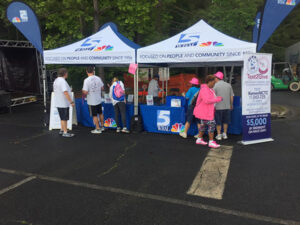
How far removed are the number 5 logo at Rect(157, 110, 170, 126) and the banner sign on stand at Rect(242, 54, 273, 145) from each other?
1965 mm

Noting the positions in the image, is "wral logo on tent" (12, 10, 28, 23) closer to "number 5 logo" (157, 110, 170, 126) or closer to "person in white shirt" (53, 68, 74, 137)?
"person in white shirt" (53, 68, 74, 137)

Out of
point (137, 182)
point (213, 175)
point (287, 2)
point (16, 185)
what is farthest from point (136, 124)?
point (287, 2)

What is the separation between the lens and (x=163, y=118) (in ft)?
21.7

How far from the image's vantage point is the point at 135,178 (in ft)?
13.0

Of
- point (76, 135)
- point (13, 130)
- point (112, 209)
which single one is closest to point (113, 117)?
point (76, 135)

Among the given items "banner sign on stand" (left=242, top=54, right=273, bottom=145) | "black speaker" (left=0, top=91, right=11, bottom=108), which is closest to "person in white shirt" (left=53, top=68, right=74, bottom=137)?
"banner sign on stand" (left=242, top=54, right=273, bottom=145)

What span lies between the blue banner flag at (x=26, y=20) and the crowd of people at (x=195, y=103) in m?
2.43

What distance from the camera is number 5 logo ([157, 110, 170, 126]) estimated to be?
6555 millimetres

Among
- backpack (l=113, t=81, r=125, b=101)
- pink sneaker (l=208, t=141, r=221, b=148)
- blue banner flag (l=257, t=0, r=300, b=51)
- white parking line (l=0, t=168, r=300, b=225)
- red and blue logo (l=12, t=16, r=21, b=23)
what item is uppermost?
red and blue logo (l=12, t=16, r=21, b=23)

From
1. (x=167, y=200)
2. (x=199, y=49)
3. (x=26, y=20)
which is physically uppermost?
(x=26, y=20)

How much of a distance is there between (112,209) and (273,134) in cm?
522

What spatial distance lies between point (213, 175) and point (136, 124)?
3.24 meters

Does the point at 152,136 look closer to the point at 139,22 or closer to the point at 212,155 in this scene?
the point at 212,155

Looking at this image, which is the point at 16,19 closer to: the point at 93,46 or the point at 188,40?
the point at 93,46
